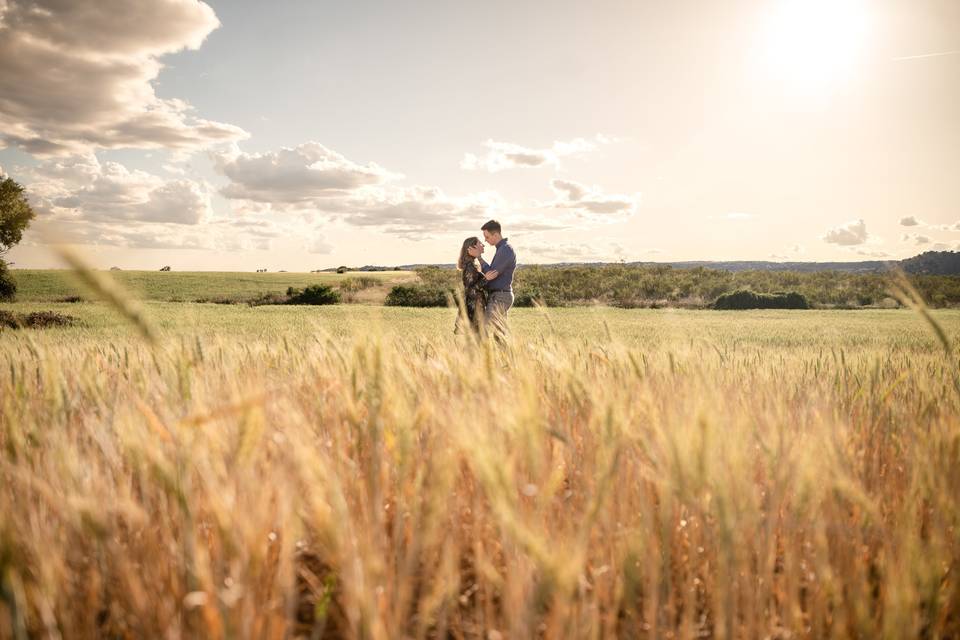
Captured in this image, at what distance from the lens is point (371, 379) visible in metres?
1.53

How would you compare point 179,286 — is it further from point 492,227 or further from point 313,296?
point 492,227

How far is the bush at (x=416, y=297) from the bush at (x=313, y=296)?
543 centimetres

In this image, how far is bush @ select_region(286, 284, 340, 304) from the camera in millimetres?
42938

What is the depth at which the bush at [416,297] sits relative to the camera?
129ft

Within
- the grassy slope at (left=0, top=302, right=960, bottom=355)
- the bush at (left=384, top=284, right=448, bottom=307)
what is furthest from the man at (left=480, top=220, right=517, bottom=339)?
the bush at (left=384, top=284, right=448, bottom=307)

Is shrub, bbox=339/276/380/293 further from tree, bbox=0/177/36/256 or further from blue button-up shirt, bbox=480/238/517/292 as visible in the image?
blue button-up shirt, bbox=480/238/517/292

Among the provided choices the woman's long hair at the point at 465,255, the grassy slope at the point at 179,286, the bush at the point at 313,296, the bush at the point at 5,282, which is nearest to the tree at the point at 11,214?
the bush at the point at 5,282

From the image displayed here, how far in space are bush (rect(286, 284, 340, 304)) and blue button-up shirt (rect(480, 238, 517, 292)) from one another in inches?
1454

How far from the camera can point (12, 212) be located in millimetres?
30828

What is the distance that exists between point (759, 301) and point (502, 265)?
124ft

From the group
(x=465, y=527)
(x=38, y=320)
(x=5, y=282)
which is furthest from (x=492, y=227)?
(x=5, y=282)

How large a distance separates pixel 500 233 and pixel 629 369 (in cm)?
604

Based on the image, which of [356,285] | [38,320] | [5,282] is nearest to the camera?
[38,320]

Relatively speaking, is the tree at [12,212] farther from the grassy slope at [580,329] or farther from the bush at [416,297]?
the bush at [416,297]
